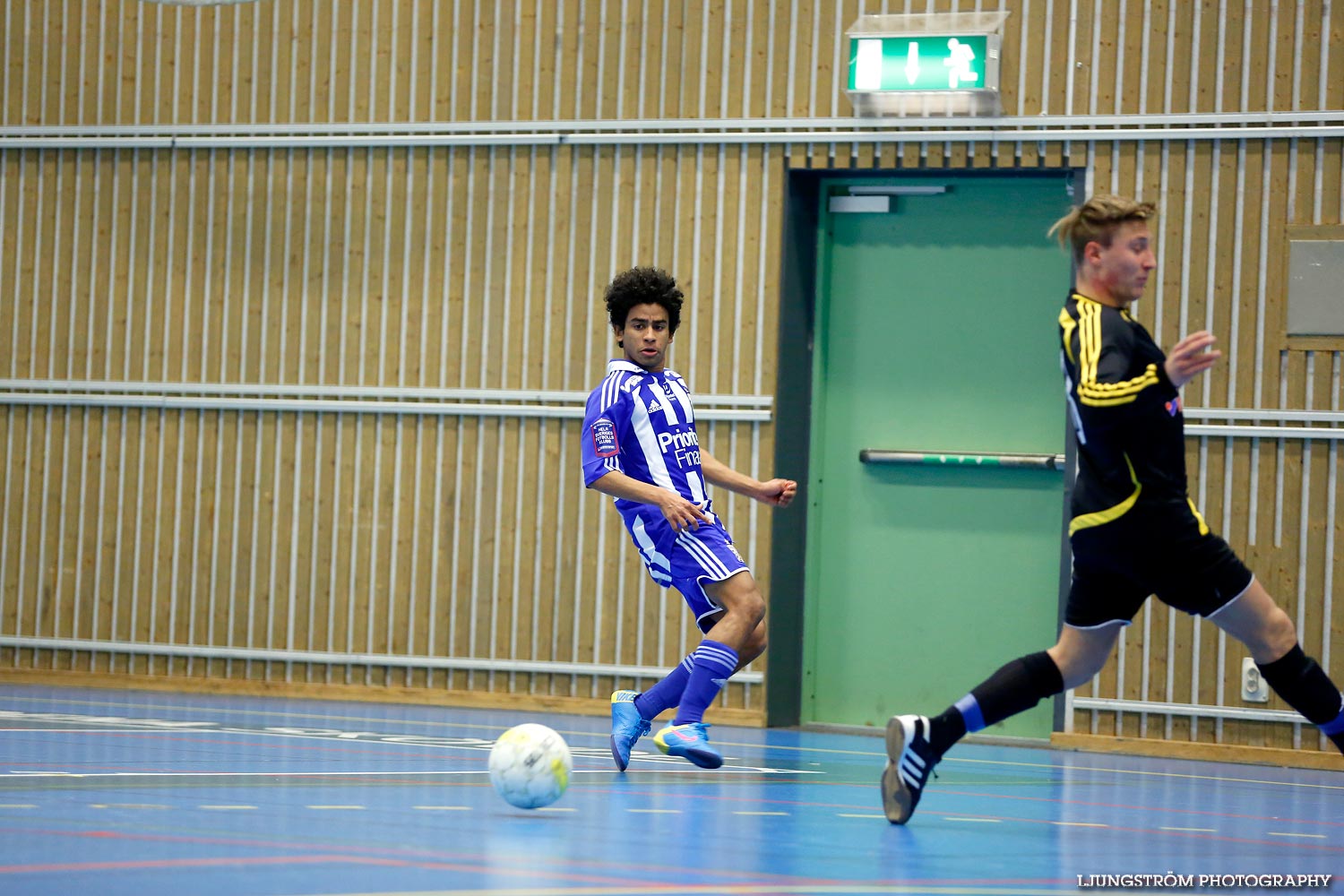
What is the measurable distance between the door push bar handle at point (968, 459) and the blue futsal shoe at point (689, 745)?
420 centimetres

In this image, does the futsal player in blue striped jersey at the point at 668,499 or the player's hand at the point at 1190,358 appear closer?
the player's hand at the point at 1190,358

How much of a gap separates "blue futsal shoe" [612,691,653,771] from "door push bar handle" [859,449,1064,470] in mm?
4042

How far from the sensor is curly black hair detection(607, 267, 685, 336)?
6.25m

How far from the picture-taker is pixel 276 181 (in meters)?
10.7

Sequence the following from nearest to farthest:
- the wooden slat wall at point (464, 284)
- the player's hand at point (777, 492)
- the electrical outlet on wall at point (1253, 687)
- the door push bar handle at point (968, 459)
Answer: the player's hand at point (777, 492), the electrical outlet on wall at point (1253, 687), the wooden slat wall at point (464, 284), the door push bar handle at point (968, 459)

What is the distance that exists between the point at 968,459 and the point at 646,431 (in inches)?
150

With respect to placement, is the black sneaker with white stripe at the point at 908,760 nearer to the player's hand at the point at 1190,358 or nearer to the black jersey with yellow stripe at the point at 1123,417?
the black jersey with yellow stripe at the point at 1123,417

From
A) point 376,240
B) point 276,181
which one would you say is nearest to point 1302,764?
point 376,240

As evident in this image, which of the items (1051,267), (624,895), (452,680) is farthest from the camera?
(452,680)

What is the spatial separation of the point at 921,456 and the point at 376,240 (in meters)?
3.66

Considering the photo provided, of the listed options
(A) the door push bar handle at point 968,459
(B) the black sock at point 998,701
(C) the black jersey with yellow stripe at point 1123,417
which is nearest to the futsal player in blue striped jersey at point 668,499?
(B) the black sock at point 998,701

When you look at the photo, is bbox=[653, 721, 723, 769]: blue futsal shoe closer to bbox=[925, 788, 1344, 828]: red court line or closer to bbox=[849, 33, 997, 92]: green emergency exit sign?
bbox=[925, 788, 1344, 828]: red court line

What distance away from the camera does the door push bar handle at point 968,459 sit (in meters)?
9.43

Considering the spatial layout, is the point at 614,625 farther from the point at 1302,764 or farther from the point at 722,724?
the point at 1302,764
